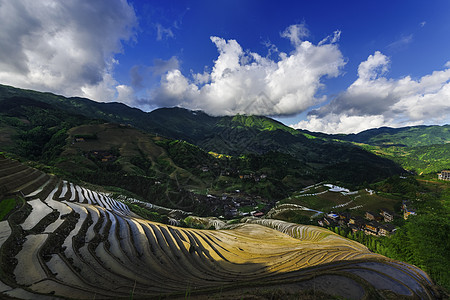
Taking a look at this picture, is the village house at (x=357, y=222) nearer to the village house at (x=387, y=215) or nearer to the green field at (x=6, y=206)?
the village house at (x=387, y=215)

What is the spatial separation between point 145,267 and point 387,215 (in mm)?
74697

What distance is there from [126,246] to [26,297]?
20.7ft

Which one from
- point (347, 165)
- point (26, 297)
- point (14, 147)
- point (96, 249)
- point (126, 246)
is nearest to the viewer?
point (26, 297)

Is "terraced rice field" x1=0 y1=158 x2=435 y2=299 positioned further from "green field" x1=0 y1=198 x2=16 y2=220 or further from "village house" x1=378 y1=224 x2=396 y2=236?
"village house" x1=378 y1=224 x2=396 y2=236

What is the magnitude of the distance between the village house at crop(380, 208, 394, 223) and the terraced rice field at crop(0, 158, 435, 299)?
59.5 meters

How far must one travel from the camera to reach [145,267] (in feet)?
35.5

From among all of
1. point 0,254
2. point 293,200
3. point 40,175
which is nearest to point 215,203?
point 293,200

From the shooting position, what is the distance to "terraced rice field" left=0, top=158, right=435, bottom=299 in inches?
297

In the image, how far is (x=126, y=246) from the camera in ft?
41.8

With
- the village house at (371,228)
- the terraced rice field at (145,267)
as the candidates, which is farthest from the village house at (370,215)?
the terraced rice field at (145,267)

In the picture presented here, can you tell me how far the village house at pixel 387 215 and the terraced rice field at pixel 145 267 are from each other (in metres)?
59.5

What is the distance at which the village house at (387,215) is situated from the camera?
53.6 m

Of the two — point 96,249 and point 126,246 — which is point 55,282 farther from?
point 126,246

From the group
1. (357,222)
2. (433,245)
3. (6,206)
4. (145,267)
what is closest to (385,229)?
(357,222)
